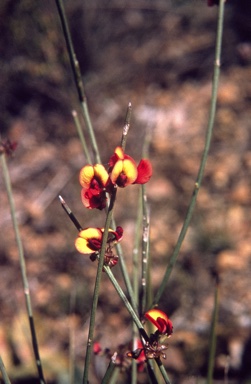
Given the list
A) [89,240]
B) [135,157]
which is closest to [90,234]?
[89,240]

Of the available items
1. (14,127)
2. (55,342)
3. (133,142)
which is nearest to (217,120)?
(133,142)

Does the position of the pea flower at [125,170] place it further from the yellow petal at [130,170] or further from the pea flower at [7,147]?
the pea flower at [7,147]

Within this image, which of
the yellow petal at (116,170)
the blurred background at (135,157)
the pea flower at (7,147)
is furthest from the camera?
the blurred background at (135,157)

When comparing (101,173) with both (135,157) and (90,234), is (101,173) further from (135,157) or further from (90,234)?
(135,157)

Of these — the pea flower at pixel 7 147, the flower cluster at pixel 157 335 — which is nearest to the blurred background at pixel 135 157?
the pea flower at pixel 7 147

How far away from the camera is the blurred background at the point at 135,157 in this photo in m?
1.63

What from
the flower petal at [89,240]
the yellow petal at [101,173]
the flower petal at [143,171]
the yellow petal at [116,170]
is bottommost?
the flower petal at [89,240]

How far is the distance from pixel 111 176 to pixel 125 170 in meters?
0.02

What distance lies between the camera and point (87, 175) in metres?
0.52

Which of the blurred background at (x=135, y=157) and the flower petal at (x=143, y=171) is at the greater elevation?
the blurred background at (x=135, y=157)

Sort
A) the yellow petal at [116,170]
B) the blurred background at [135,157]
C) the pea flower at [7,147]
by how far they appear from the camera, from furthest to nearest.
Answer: the blurred background at [135,157]
the pea flower at [7,147]
the yellow petal at [116,170]

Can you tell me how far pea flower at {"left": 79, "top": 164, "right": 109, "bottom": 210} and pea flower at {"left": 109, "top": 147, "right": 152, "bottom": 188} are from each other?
0.01 meters

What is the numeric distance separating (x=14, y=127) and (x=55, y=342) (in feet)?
4.52

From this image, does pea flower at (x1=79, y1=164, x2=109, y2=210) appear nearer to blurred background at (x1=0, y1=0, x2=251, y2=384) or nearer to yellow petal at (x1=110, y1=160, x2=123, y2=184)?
yellow petal at (x1=110, y1=160, x2=123, y2=184)
